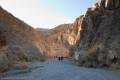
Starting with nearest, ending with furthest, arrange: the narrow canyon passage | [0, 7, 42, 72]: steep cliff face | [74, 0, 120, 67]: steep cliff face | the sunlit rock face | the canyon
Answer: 1. the narrow canyon passage
2. the canyon
3. [74, 0, 120, 67]: steep cliff face
4. [0, 7, 42, 72]: steep cliff face
5. the sunlit rock face

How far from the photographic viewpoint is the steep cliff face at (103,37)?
162 feet

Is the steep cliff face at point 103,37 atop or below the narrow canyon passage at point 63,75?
atop

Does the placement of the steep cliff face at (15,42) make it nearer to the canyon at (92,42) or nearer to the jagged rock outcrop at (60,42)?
the canyon at (92,42)

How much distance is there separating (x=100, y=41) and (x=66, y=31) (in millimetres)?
101458

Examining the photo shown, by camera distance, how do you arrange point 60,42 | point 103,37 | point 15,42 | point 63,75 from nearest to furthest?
point 63,75
point 103,37
point 15,42
point 60,42

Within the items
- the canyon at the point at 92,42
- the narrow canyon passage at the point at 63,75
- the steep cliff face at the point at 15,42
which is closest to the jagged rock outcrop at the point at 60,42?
the steep cliff face at the point at 15,42

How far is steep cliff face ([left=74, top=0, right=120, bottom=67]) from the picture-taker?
49331 millimetres

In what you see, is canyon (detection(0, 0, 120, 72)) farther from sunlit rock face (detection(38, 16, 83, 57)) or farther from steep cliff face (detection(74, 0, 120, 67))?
sunlit rock face (detection(38, 16, 83, 57))

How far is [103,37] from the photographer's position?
184 feet

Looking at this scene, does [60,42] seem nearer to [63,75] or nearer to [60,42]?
[60,42]

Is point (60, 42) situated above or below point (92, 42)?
above

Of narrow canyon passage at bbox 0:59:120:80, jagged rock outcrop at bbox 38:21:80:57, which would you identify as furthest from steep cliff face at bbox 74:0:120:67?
jagged rock outcrop at bbox 38:21:80:57

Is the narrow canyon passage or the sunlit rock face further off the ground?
the sunlit rock face

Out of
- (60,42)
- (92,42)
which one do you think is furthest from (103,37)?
(60,42)
